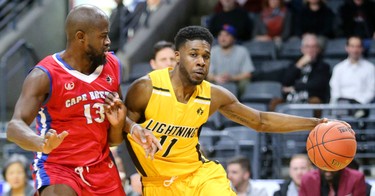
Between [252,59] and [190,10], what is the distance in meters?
2.59

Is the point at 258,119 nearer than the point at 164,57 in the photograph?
Yes

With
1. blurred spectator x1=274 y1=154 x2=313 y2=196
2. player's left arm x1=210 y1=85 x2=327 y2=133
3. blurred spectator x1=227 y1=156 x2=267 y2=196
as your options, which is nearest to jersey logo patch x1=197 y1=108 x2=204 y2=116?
player's left arm x1=210 y1=85 x2=327 y2=133

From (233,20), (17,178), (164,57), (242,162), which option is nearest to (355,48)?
(233,20)

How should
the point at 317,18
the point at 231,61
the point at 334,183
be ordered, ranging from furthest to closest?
the point at 317,18 → the point at 231,61 → the point at 334,183

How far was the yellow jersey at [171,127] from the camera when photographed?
19.0 feet

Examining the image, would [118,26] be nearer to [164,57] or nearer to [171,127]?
[164,57]

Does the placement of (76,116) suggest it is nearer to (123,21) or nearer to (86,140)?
(86,140)

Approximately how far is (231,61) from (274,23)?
139 cm

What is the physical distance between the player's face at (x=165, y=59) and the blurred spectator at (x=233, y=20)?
224 inches

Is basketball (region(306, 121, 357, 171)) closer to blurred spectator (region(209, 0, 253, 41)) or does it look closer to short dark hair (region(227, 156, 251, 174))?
short dark hair (region(227, 156, 251, 174))

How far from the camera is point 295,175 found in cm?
856

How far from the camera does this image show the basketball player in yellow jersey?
18.9ft

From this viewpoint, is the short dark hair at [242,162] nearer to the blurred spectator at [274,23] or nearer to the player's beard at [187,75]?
the player's beard at [187,75]

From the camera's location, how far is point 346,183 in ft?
26.0
